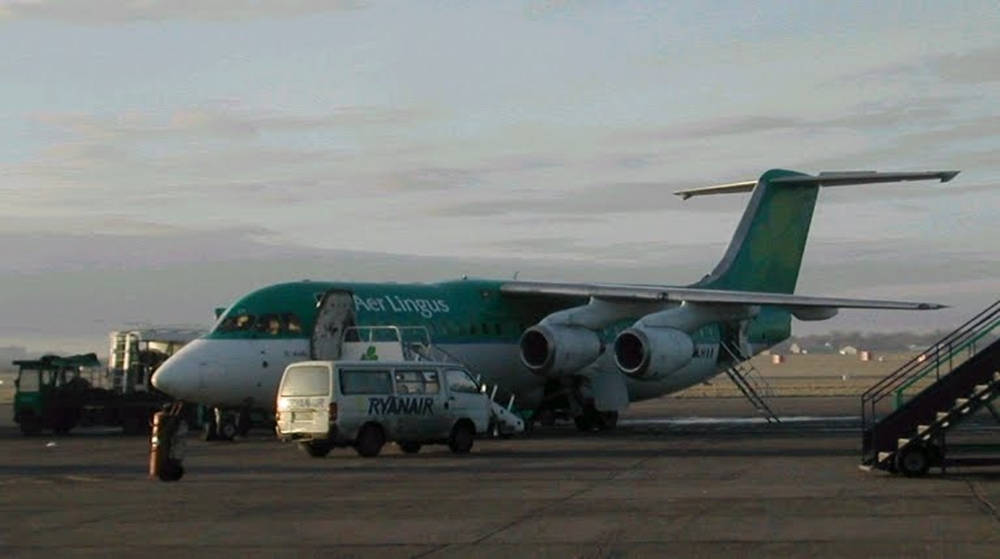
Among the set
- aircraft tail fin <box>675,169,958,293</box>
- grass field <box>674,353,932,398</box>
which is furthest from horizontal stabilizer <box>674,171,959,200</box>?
grass field <box>674,353,932,398</box>

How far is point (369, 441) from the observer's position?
90.8ft

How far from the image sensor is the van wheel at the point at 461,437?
2898cm

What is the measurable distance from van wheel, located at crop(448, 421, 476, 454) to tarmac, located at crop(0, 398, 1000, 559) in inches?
14.5

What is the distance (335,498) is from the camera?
63.7 feet

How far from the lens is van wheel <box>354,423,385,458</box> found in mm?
27500

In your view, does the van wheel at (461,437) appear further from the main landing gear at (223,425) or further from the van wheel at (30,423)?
the van wheel at (30,423)

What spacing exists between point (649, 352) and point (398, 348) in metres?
5.81

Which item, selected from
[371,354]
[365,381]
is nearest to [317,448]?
[365,381]

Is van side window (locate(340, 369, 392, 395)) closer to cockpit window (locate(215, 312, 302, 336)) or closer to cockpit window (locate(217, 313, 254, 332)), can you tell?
cockpit window (locate(215, 312, 302, 336))

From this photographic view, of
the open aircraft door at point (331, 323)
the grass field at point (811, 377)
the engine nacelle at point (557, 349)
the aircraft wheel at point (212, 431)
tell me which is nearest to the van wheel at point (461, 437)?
the open aircraft door at point (331, 323)

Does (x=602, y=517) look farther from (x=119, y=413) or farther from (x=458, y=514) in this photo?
(x=119, y=413)

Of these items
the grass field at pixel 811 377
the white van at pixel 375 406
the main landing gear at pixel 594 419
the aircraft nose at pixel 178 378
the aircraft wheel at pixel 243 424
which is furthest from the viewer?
the grass field at pixel 811 377

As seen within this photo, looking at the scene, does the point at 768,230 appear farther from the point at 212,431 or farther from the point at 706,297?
the point at 212,431

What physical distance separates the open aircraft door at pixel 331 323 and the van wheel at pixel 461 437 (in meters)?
5.05
